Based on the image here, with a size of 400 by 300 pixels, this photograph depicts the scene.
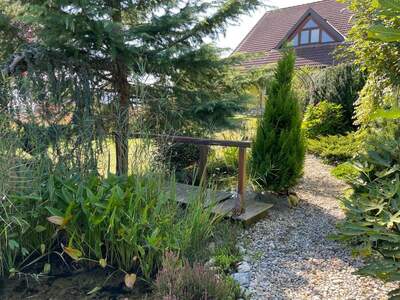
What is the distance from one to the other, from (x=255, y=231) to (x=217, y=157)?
2.35 m

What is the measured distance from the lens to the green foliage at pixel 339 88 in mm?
9098

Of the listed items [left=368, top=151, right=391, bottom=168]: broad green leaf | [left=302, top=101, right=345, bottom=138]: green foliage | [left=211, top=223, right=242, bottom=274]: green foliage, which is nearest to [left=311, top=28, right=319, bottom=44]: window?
[left=302, top=101, right=345, bottom=138]: green foliage

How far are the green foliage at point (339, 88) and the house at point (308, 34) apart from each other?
373 cm

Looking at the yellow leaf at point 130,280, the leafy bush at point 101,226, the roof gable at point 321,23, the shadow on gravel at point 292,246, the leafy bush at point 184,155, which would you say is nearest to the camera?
the yellow leaf at point 130,280

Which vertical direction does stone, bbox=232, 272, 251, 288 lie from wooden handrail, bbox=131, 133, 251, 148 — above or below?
below

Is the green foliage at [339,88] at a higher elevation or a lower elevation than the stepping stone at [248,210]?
higher

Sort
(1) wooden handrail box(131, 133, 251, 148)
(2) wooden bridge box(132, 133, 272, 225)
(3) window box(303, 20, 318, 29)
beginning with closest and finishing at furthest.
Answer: (1) wooden handrail box(131, 133, 251, 148), (2) wooden bridge box(132, 133, 272, 225), (3) window box(303, 20, 318, 29)

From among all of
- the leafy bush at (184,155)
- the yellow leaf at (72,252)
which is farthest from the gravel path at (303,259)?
the leafy bush at (184,155)

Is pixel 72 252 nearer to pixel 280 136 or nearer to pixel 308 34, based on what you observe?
pixel 280 136

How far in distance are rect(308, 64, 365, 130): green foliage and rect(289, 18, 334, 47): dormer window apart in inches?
221

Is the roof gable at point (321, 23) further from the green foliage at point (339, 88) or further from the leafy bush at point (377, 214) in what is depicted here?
the leafy bush at point (377, 214)

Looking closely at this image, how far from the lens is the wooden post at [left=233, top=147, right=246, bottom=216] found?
10.6ft

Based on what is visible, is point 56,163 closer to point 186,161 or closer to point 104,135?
point 104,135

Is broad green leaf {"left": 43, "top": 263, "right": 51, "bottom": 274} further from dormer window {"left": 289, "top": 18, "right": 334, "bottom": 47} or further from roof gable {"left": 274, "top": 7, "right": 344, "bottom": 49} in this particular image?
dormer window {"left": 289, "top": 18, "right": 334, "bottom": 47}
